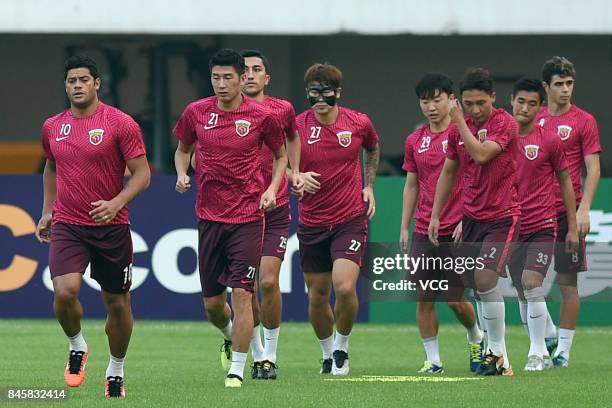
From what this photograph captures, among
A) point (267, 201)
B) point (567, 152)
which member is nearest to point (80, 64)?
point (267, 201)

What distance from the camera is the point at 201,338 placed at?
17.0 meters

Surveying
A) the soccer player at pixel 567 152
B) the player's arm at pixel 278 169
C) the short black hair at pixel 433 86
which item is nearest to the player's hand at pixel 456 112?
the short black hair at pixel 433 86

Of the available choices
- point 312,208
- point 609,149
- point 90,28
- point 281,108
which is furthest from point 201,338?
point 609,149

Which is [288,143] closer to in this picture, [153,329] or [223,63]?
[223,63]

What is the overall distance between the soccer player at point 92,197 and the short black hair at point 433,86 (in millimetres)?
2924

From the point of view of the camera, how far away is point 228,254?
11.8 m

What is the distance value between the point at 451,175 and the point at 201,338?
4829 millimetres

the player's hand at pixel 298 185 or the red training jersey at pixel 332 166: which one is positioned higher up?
the red training jersey at pixel 332 166

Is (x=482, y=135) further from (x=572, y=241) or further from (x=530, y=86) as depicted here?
(x=572, y=241)

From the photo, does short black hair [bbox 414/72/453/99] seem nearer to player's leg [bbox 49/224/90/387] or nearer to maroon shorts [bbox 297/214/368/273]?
maroon shorts [bbox 297/214/368/273]

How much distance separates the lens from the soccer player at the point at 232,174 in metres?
11.6

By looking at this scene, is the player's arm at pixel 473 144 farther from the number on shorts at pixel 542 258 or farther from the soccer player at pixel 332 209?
the number on shorts at pixel 542 258

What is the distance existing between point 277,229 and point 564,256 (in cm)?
265

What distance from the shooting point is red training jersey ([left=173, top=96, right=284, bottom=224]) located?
11695 millimetres
